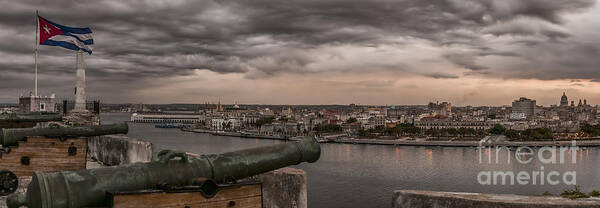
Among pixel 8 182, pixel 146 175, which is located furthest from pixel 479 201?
pixel 8 182

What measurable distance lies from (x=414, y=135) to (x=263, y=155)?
3813 inches

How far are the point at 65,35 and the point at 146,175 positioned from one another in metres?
11.6

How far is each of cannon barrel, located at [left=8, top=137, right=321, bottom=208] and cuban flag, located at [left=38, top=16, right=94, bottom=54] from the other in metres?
10.7

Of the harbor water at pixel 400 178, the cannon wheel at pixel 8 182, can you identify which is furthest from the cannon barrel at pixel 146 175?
the harbor water at pixel 400 178

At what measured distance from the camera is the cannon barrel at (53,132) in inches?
193

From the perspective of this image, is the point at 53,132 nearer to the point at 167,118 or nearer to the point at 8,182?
the point at 8,182

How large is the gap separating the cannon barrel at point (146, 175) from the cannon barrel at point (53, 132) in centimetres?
297

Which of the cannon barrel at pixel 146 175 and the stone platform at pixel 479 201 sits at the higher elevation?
the cannon barrel at pixel 146 175

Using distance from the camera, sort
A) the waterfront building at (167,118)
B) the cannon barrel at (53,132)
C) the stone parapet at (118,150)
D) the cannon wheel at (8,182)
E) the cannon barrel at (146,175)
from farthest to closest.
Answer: the waterfront building at (167,118), the stone parapet at (118,150), the cannon barrel at (53,132), the cannon wheel at (8,182), the cannon barrel at (146,175)

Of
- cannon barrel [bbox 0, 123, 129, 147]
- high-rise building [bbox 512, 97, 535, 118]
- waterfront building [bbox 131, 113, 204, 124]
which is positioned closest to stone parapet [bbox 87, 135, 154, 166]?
cannon barrel [bbox 0, 123, 129, 147]

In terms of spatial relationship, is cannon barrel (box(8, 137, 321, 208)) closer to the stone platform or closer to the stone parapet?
the stone platform

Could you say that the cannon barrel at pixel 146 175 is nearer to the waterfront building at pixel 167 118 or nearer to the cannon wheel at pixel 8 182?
the cannon wheel at pixel 8 182

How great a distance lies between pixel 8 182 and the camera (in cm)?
445

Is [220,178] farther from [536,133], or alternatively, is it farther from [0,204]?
[536,133]
